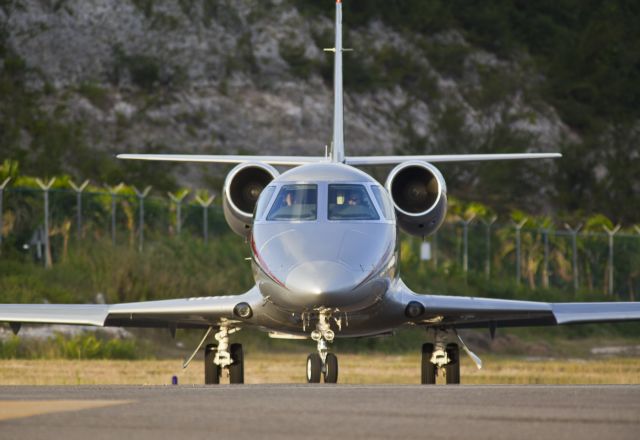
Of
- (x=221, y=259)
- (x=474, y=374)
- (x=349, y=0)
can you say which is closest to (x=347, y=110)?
(x=349, y=0)

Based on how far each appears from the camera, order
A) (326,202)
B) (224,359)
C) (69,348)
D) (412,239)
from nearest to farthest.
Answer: (326,202), (224,359), (69,348), (412,239)

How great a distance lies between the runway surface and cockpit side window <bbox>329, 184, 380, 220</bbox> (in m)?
5.42

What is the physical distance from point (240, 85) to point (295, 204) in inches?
2384

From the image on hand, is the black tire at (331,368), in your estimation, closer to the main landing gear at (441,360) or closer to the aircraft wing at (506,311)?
the aircraft wing at (506,311)

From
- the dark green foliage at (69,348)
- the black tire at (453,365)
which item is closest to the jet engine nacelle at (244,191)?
the black tire at (453,365)

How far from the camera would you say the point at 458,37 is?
87875 millimetres

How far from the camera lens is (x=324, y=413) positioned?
9.07 m

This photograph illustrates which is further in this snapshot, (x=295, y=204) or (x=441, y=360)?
(x=441, y=360)

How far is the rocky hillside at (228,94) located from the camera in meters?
71.4

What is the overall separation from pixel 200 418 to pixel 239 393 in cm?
214

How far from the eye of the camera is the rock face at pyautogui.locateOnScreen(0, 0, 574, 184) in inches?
2879

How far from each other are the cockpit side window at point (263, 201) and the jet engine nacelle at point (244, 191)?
4.93ft

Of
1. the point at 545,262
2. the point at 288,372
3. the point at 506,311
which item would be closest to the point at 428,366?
the point at 506,311

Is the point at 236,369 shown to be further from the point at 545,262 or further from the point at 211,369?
the point at 545,262
